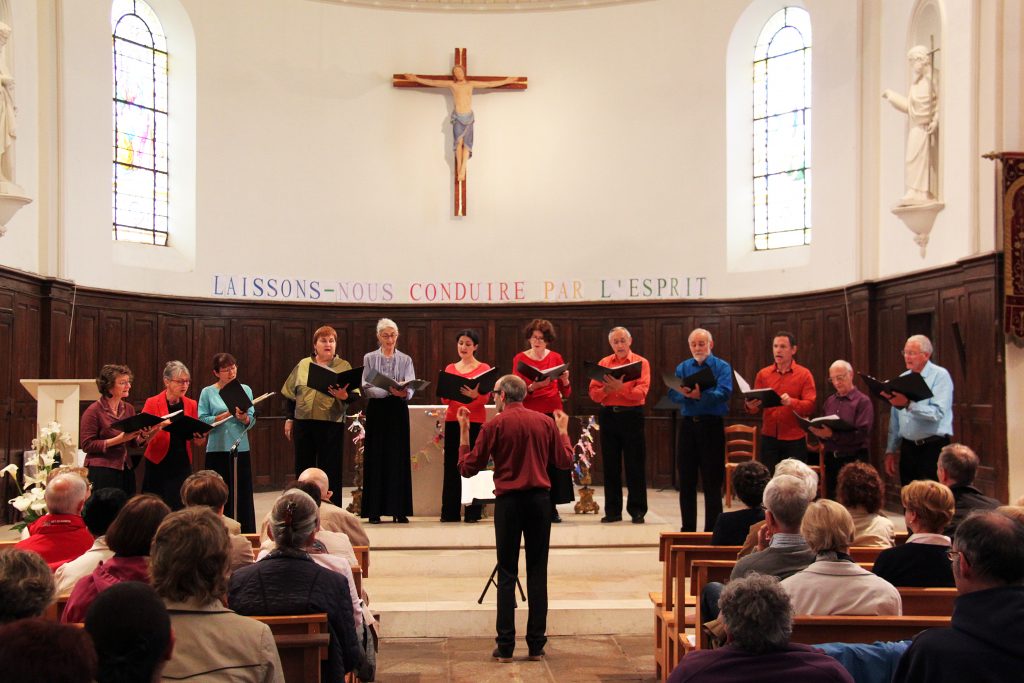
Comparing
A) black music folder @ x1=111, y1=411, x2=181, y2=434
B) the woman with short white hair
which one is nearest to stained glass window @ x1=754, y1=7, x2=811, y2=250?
the woman with short white hair

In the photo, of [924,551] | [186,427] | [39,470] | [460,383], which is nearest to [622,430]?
[460,383]

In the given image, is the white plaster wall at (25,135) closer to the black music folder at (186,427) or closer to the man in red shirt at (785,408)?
the black music folder at (186,427)

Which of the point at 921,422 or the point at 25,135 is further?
the point at 25,135

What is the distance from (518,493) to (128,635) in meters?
3.90

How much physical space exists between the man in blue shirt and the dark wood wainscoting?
2.44 metres

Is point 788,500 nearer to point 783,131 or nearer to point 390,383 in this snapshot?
point 390,383

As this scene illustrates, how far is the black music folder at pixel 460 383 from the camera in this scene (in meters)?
8.22

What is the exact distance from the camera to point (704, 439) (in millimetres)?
8281

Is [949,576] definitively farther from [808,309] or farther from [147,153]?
[147,153]

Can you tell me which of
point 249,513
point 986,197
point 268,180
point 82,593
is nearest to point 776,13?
point 986,197

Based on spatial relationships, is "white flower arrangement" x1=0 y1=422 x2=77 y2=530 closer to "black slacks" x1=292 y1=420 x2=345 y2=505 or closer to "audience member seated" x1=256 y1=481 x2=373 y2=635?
"audience member seated" x1=256 y1=481 x2=373 y2=635

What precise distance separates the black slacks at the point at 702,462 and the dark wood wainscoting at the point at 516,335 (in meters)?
2.45

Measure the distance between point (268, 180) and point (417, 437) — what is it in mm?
5071

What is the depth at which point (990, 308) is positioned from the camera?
904cm
